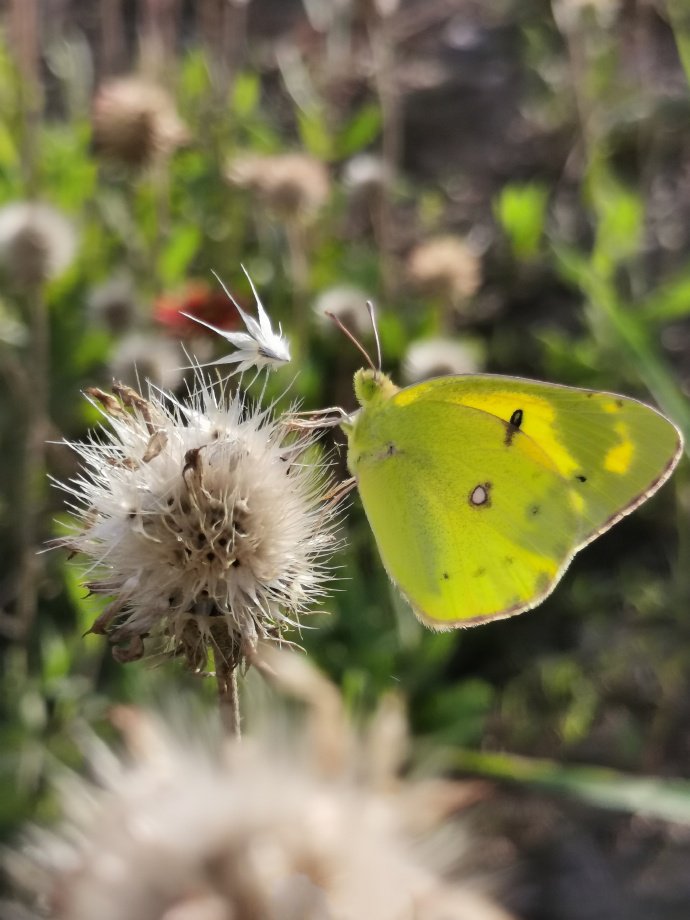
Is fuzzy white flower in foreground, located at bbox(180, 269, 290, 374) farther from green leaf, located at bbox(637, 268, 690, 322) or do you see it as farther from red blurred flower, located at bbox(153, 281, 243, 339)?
green leaf, located at bbox(637, 268, 690, 322)

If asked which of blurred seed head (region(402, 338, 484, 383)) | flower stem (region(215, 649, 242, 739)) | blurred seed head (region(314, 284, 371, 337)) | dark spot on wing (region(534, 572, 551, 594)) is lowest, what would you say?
blurred seed head (region(402, 338, 484, 383))

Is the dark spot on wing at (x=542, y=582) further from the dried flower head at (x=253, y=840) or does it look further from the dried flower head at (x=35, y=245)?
the dried flower head at (x=35, y=245)

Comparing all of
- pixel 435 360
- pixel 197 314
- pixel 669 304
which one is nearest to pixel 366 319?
pixel 435 360

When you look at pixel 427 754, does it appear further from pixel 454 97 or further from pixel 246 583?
pixel 454 97

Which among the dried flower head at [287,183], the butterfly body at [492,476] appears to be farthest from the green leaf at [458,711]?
the dried flower head at [287,183]

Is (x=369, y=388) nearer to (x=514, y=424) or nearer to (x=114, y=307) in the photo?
(x=514, y=424)

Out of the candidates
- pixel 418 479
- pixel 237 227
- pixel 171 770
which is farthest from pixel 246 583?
pixel 237 227

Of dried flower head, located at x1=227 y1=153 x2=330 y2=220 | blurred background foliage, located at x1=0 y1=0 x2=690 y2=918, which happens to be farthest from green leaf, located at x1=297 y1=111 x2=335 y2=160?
dried flower head, located at x1=227 y1=153 x2=330 y2=220
